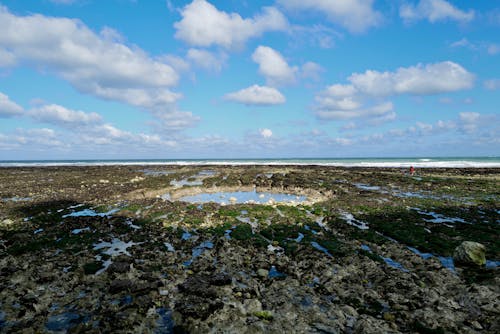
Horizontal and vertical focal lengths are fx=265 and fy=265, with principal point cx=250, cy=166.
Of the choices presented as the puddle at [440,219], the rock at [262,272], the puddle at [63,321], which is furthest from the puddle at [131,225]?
the puddle at [440,219]

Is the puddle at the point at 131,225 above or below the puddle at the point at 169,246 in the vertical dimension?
above

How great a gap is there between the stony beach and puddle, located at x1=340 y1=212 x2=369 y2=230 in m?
0.13

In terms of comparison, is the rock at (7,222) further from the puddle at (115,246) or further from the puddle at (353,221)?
the puddle at (353,221)

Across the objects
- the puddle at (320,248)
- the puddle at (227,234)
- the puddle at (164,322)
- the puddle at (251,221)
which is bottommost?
the puddle at (164,322)

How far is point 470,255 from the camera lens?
11.9 metres

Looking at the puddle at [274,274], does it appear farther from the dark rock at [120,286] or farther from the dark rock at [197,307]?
the dark rock at [120,286]

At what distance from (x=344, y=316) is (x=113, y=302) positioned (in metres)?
7.62

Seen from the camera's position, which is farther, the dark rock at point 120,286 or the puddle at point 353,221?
the puddle at point 353,221

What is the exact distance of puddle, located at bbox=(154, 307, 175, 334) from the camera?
25.2 ft

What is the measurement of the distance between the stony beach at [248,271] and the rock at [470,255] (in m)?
0.08

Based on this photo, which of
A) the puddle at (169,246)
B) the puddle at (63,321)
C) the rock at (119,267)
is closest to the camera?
the puddle at (63,321)

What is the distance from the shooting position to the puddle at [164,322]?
7.69 m

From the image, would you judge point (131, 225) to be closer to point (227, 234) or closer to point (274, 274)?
point (227, 234)

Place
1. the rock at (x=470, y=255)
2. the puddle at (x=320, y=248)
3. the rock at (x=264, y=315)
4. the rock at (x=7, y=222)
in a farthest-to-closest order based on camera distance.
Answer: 1. the rock at (x=7, y=222)
2. the puddle at (x=320, y=248)
3. the rock at (x=470, y=255)
4. the rock at (x=264, y=315)
